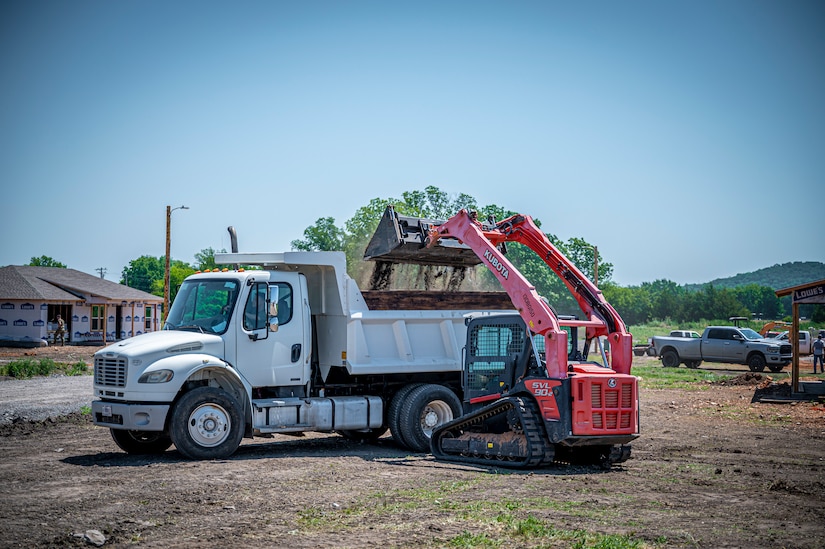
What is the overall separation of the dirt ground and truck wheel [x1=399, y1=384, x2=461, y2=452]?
395 millimetres

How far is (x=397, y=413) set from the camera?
1460 cm

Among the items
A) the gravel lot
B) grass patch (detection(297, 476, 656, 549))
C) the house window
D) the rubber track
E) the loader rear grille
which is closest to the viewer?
grass patch (detection(297, 476, 656, 549))

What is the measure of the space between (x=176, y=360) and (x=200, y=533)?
5015 millimetres

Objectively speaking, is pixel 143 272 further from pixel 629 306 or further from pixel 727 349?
pixel 727 349

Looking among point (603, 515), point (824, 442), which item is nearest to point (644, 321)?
point (824, 442)

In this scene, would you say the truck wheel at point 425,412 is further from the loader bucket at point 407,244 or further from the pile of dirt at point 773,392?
the pile of dirt at point 773,392

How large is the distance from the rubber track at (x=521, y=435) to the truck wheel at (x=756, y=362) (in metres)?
28.5

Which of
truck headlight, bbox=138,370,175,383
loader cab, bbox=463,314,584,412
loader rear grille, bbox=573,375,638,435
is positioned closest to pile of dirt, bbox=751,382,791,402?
loader cab, bbox=463,314,584,412

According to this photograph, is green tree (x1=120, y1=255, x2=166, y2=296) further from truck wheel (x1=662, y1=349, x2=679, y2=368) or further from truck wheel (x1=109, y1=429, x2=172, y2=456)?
truck wheel (x1=109, y1=429, x2=172, y2=456)

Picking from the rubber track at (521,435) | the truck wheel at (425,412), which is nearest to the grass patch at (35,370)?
the truck wheel at (425,412)

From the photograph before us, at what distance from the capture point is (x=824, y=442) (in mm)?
15375

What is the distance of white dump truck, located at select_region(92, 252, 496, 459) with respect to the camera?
12.6m

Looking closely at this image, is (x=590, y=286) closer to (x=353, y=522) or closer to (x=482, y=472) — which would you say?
(x=482, y=472)

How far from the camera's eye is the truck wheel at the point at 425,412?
1445 cm
